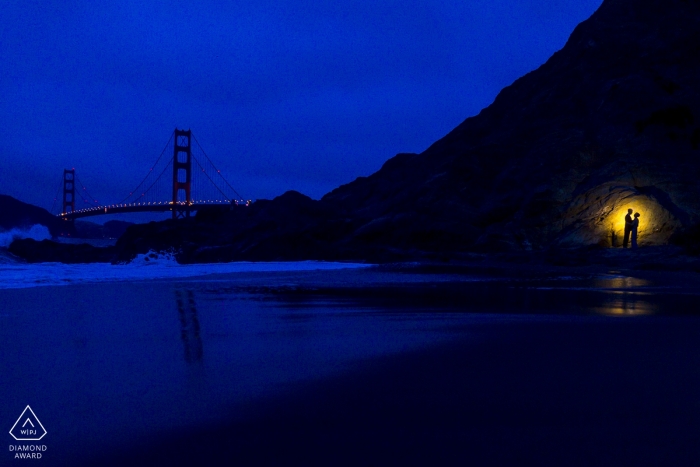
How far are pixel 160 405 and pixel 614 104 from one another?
27.0m

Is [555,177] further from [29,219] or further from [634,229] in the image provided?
[29,219]

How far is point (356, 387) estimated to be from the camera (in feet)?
7.88

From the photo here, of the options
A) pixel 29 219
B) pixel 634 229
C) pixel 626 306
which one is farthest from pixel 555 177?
pixel 29 219

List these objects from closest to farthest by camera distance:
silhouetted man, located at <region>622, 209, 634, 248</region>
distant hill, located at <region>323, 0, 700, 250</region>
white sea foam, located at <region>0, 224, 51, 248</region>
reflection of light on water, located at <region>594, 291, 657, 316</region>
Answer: reflection of light on water, located at <region>594, 291, 657, 316</region>
silhouetted man, located at <region>622, 209, 634, 248</region>
distant hill, located at <region>323, 0, 700, 250</region>
white sea foam, located at <region>0, 224, 51, 248</region>

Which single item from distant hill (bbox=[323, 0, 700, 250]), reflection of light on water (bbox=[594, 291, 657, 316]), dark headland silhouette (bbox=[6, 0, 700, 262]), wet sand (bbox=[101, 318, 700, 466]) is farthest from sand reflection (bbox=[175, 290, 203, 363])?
distant hill (bbox=[323, 0, 700, 250])

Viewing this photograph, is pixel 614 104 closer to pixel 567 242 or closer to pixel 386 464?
pixel 567 242

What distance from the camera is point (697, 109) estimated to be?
917 inches

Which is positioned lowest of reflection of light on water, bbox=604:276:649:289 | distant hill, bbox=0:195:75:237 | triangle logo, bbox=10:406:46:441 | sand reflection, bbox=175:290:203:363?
triangle logo, bbox=10:406:46:441

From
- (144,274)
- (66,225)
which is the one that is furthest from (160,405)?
(66,225)

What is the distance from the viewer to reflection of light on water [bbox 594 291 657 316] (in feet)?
15.9

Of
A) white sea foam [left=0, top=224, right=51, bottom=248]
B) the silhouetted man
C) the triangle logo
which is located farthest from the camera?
white sea foam [left=0, top=224, right=51, bottom=248]

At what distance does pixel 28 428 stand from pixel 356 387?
125 centimetres

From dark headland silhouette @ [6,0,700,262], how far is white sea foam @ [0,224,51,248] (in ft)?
15.8

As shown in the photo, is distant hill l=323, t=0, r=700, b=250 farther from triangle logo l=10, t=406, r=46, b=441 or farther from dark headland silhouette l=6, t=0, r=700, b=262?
triangle logo l=10, t=406, r=46, b=441
